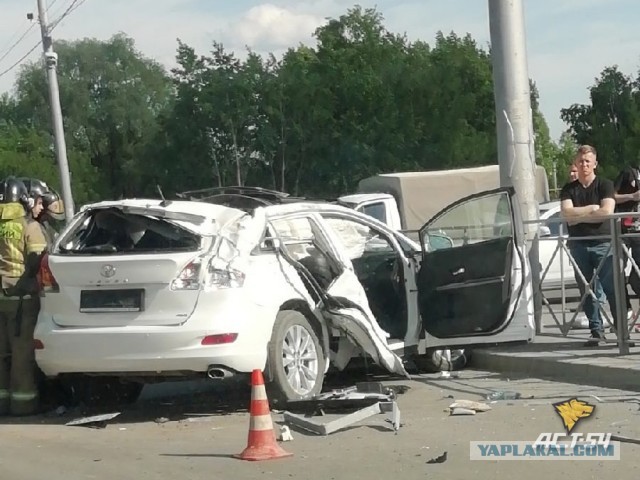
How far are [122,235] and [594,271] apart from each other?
172 inches

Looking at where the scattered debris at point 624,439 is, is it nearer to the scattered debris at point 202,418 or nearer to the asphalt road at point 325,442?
the asphalt road at point 325,442

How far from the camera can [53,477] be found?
7.16m

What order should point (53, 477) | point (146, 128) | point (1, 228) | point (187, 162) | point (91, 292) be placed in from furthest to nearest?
point (146, 128) < point (187, 162) < point (1, 228) < point (91, 292) < point (53, 477)

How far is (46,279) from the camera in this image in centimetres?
927

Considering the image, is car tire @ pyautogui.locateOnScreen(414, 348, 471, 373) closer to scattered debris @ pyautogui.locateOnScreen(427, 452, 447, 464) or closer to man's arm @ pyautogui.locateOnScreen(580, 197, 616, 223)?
man's arm @ pyautogui.locateOnScreen(580, 197, 616, 223)

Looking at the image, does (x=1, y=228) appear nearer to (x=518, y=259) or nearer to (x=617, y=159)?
(x=518, y=259)

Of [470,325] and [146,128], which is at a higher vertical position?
[146,128]

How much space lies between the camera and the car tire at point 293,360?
9047mm

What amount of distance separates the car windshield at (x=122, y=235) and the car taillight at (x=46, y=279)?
147mm

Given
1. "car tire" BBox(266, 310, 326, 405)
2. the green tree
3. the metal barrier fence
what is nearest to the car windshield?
"car tire" BBox(266, 310, 326, 405)

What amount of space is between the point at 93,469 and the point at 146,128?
65.0 meters

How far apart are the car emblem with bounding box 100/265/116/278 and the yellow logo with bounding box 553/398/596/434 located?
3242 mm

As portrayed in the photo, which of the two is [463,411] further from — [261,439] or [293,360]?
[261,439]

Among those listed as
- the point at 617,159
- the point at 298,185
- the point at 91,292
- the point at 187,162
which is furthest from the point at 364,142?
the point at 91,292
